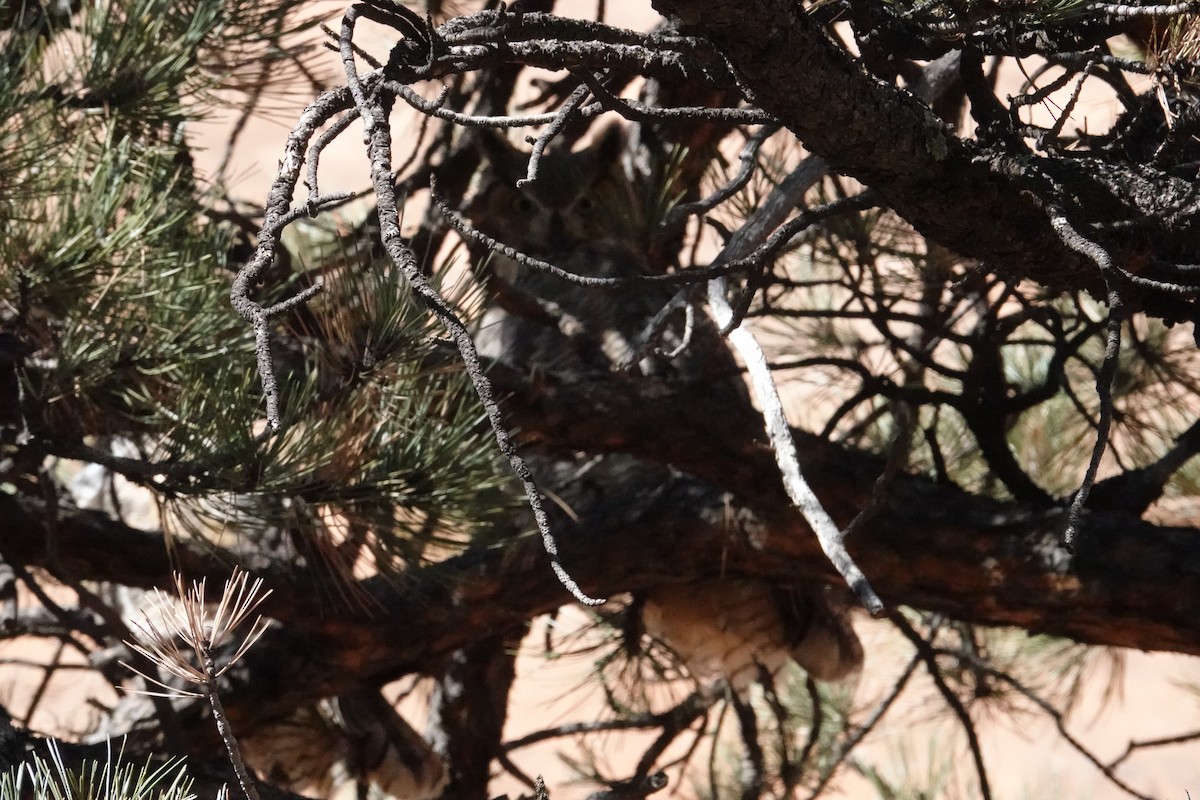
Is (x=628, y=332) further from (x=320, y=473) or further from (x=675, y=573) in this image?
(x=320, y=473)

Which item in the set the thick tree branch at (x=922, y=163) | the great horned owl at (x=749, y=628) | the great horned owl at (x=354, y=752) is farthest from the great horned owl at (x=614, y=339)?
the thick tree branch at (x=922, y=163)

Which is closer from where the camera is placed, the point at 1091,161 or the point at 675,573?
the point at 1091,161

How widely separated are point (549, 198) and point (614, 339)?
A: 260 millimetres

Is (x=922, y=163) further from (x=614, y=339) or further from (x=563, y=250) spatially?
(x=563, y=250)

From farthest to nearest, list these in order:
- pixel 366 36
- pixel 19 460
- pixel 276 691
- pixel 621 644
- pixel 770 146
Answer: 1. pixel 366 36
2. pixel 770 146
3. pixel 621 644
4. pixel 276 691
5. pixel 19 460

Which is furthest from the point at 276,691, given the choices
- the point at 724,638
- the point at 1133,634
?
the point at 1133,634

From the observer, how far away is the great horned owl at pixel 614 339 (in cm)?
151

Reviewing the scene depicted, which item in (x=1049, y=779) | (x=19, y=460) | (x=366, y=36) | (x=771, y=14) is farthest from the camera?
(x=1049, y=779)

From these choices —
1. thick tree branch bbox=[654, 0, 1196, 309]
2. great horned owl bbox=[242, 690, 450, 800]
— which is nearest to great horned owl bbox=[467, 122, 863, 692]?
great horned owl bbox=[242, 690, 450, 800]

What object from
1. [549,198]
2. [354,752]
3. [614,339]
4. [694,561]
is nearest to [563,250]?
[549,198]

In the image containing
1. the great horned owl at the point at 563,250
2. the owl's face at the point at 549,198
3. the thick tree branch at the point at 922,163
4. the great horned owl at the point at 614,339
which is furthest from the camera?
the owl's face at the point at 549,198

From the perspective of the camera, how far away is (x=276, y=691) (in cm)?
139

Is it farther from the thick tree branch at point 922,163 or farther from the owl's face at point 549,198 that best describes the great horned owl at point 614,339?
the thick tree branch at point 922,163

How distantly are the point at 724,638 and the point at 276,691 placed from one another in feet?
1.83
